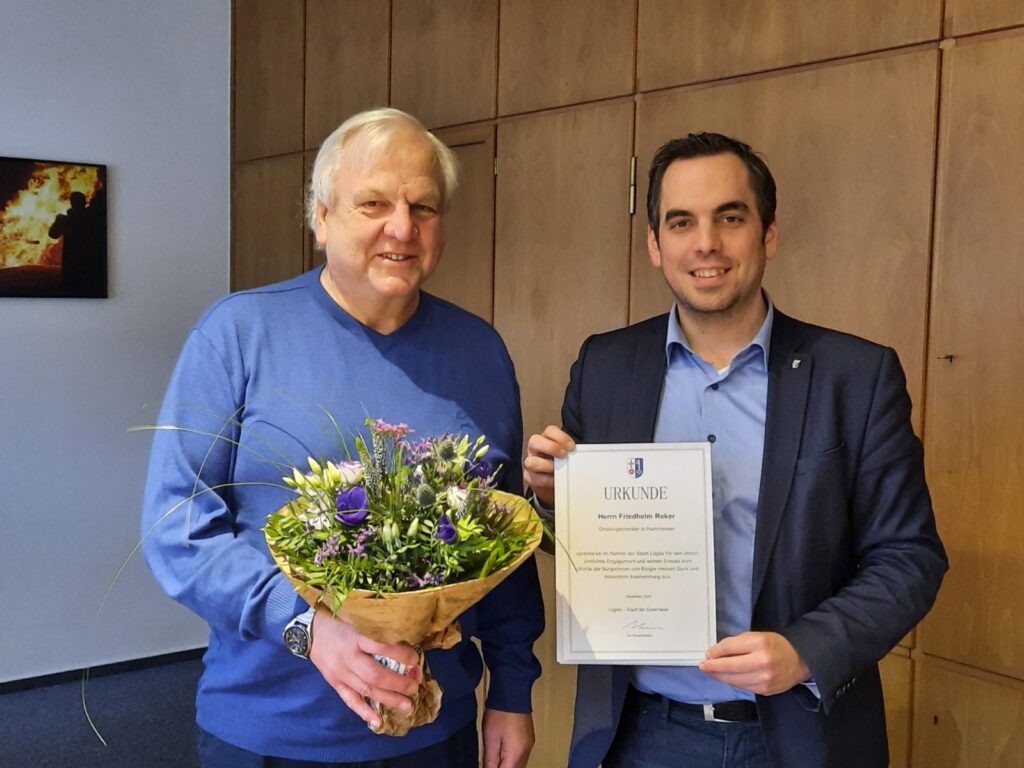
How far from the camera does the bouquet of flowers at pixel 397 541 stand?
3.96ft

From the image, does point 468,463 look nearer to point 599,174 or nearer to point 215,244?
point 599,174

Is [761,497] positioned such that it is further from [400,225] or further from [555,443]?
[400,225]

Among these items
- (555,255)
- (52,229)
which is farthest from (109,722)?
(555,255)

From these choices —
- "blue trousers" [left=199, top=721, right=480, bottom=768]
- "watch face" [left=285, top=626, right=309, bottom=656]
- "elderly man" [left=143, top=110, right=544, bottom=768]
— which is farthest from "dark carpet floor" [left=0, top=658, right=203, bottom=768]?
"watch face" [left=285, top=626, right=309, bottom=656]

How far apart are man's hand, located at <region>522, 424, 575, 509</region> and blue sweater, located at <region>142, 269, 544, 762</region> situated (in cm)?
10

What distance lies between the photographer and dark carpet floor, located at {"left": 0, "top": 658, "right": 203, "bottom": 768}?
12.6 ft

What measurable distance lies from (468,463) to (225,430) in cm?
42

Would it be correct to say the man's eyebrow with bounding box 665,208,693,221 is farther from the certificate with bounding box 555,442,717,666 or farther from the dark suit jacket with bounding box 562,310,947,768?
the certificate with bounding box 555,442,717,666

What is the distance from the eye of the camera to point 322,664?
4.52 feet

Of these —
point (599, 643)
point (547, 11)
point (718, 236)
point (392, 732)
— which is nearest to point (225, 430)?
point (392, 732)

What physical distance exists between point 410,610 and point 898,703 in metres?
1.89

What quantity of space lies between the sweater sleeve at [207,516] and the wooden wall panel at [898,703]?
72.3 inches

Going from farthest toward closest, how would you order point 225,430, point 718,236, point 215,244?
point 215,244 → point 718,236 → point 225,430
